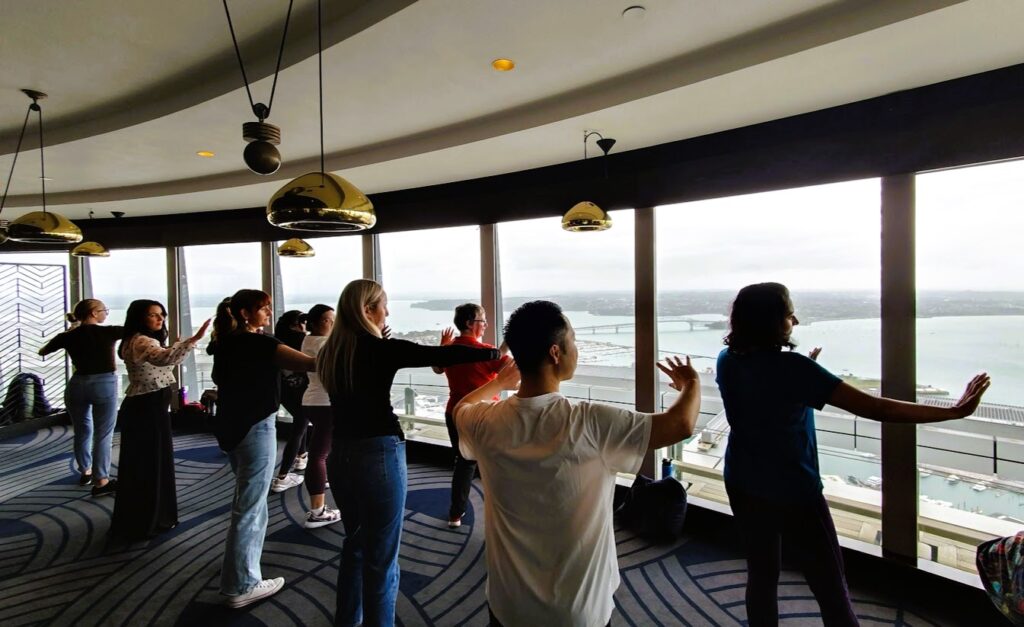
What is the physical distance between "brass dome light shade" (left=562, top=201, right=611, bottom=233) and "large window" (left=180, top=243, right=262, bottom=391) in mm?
4710

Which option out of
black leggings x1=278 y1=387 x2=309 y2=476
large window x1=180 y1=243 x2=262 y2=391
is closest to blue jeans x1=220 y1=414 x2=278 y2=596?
→ black leggings x1=278 y1=387 x2=309 y2=476

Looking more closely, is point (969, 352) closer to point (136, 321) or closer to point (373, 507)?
point (373, 507)

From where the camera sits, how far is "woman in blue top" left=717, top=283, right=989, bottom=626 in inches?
64.0

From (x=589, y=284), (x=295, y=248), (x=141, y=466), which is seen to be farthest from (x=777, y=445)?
(x=295, y=248)

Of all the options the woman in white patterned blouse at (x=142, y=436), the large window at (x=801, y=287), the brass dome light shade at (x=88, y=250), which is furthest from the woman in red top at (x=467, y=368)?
the brass dome light shade at (x=88, y=250)

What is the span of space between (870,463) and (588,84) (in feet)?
9.62

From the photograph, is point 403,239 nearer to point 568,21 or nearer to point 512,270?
point 512,270

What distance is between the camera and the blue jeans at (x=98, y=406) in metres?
4.04

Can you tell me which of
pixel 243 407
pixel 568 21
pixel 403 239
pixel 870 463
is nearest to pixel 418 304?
pixel 403 239

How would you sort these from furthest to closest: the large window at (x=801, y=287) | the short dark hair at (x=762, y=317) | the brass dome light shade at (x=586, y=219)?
the brass dome light shade at (x=586, y=219) < the large window at (x=801, y=287) < the short dark hair at (x=762, y=317)

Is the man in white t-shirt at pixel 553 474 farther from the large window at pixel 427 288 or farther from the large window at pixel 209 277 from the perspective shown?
the large window at pixel 209 277

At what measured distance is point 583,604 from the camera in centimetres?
107

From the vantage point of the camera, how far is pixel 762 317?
1754 mm

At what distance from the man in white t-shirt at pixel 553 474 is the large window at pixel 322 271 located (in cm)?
478
